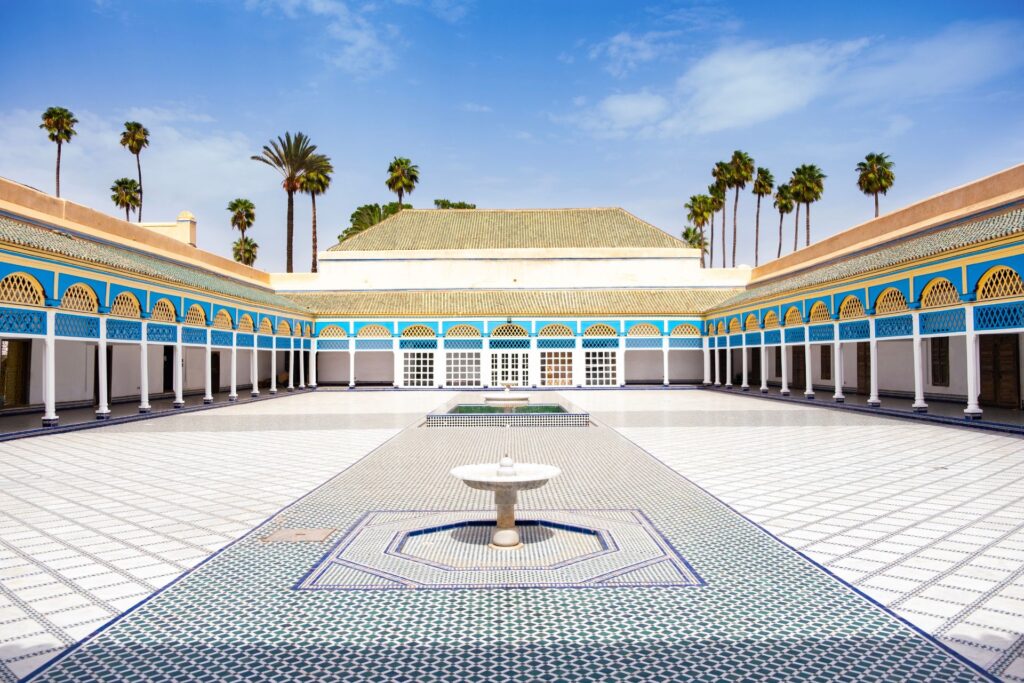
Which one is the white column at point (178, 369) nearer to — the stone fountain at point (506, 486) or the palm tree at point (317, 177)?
the stone fountain at point (506, 486)

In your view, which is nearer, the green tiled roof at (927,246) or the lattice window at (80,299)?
the green tiled roof at (927,246)

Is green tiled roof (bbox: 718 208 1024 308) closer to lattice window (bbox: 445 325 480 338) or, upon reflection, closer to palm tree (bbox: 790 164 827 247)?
lattice window (bbox: 445 325 480 338)

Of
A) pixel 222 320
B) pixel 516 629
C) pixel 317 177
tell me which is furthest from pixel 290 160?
pixel 516 629

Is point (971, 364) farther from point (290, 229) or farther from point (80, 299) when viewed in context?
point (290, 229)

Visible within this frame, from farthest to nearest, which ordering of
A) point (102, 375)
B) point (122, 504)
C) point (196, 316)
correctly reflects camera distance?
point (196, 316) < point (102, 375) < point (122, 504)

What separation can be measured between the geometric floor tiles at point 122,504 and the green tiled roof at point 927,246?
45.8ft

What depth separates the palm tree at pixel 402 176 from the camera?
175 feet

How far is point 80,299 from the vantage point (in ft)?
51.3

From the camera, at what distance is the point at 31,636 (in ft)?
12.5

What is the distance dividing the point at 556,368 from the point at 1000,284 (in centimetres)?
2085

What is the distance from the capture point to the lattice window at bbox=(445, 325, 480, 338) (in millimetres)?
32031

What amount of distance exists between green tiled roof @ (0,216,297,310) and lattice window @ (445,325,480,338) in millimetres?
8896

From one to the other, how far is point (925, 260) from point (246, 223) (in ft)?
164

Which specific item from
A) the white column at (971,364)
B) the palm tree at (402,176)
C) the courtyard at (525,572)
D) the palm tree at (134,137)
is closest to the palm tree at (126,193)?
the palm tree at (134,137)
